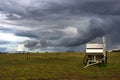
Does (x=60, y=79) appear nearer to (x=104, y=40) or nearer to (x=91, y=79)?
(x=91, y=79)

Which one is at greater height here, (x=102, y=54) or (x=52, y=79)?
(x=102, y=54)

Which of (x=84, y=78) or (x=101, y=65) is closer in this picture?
(x=84, y=78)

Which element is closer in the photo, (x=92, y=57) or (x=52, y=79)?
(x=52, y=79)

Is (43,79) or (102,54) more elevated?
(102,54)

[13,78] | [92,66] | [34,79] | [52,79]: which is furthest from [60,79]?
[92,66]

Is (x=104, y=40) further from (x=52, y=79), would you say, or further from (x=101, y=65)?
(x=52, y=79)

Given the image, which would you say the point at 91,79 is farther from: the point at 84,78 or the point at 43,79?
the point at 43,79

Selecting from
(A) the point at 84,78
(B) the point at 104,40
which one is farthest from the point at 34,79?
(B) the point at 104,40

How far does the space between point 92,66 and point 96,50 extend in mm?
3286

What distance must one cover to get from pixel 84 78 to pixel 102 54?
19.0m

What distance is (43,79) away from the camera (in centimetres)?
3275

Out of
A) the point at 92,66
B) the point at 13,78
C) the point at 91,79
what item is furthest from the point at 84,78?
the point at 92,66

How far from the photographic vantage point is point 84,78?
3400cm

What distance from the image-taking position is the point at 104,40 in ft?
174
